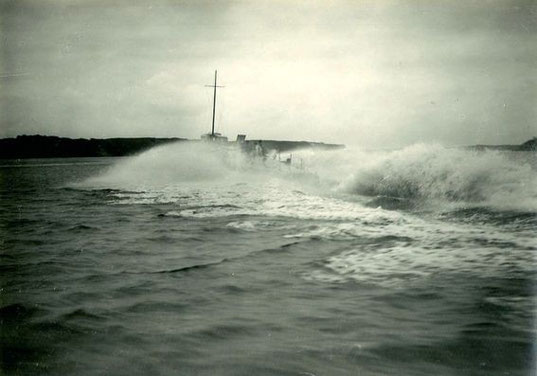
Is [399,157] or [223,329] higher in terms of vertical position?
[399,157]

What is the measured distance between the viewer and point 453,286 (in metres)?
5.89

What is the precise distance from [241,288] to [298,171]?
2479 cm

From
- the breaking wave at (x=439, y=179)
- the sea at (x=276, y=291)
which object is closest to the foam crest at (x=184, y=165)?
the breaking wave at (x=439, y=179)

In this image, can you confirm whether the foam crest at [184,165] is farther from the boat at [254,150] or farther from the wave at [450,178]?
the wave at [450,178]

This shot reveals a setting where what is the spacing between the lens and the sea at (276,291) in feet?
13.0

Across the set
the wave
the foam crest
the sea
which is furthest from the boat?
the sea

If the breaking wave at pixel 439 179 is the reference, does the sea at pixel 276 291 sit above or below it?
below

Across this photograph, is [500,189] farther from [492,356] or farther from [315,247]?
[492,356]

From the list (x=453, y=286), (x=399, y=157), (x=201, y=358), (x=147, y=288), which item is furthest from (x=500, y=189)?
(x=201, y=358)

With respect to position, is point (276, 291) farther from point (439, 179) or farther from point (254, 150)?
point (254, 150)

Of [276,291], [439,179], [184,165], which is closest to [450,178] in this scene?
[439,179]

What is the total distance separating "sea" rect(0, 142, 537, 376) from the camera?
396cm

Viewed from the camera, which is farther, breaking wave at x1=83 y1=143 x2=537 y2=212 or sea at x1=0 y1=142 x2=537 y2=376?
breaking wave at x1=83 y1=143 x2=537 y2=212

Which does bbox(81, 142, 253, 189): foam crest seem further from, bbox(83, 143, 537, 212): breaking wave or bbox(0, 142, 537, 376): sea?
bbox(0, 142, 537, 376): sea
